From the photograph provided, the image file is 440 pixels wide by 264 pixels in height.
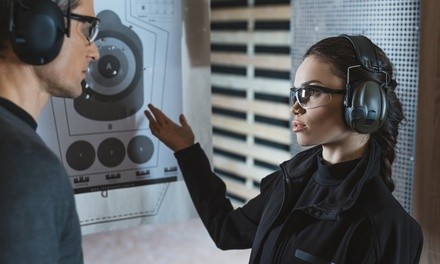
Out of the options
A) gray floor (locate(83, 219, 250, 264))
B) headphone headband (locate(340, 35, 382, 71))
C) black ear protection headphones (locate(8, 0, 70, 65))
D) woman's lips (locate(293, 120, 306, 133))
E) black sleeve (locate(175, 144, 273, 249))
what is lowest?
gray floor (locate(83, 219, 250, 264))

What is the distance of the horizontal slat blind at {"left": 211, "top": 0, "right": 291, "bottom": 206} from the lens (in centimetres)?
197

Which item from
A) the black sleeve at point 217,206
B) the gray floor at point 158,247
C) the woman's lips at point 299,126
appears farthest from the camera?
the gray floor at point 158,247

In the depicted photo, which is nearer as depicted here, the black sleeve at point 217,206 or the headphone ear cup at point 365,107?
the headphone ear cup at point 365,107

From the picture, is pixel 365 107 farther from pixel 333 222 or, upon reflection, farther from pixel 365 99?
pixel 333 222

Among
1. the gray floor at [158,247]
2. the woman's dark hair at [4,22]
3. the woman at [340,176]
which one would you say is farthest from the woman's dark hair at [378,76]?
the gray floor at [158,247]

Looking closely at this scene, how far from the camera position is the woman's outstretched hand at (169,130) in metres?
1.52

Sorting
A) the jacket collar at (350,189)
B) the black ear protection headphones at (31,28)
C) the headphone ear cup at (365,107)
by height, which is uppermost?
the black ear protection headphones at (31,28)

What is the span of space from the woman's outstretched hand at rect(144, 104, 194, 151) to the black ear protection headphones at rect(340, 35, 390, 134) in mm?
495

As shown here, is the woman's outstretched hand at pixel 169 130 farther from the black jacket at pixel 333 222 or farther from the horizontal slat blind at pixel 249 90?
the horizontal slat blind at pixel 249 90

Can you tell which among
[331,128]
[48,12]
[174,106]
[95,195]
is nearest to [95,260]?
[95,195]

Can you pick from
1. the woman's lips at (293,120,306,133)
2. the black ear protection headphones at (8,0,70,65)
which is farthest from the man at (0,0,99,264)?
the woman's lips at (293,120,306,133)

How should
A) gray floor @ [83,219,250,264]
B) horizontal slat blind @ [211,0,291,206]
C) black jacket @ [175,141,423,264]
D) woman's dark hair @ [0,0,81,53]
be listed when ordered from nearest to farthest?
woman's dark hair @ [0,0,81,53], black jacket @ [175,141,423,264], gray floor @ [83,219,250,264], horizontal slat blind @ [211,0,291,206]

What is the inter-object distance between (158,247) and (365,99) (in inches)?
39.2

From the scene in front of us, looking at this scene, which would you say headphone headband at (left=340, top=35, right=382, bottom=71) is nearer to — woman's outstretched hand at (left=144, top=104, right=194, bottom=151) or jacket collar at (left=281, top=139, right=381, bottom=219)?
jacket collar at (left=281, top=139, right=381, bottom=219)
